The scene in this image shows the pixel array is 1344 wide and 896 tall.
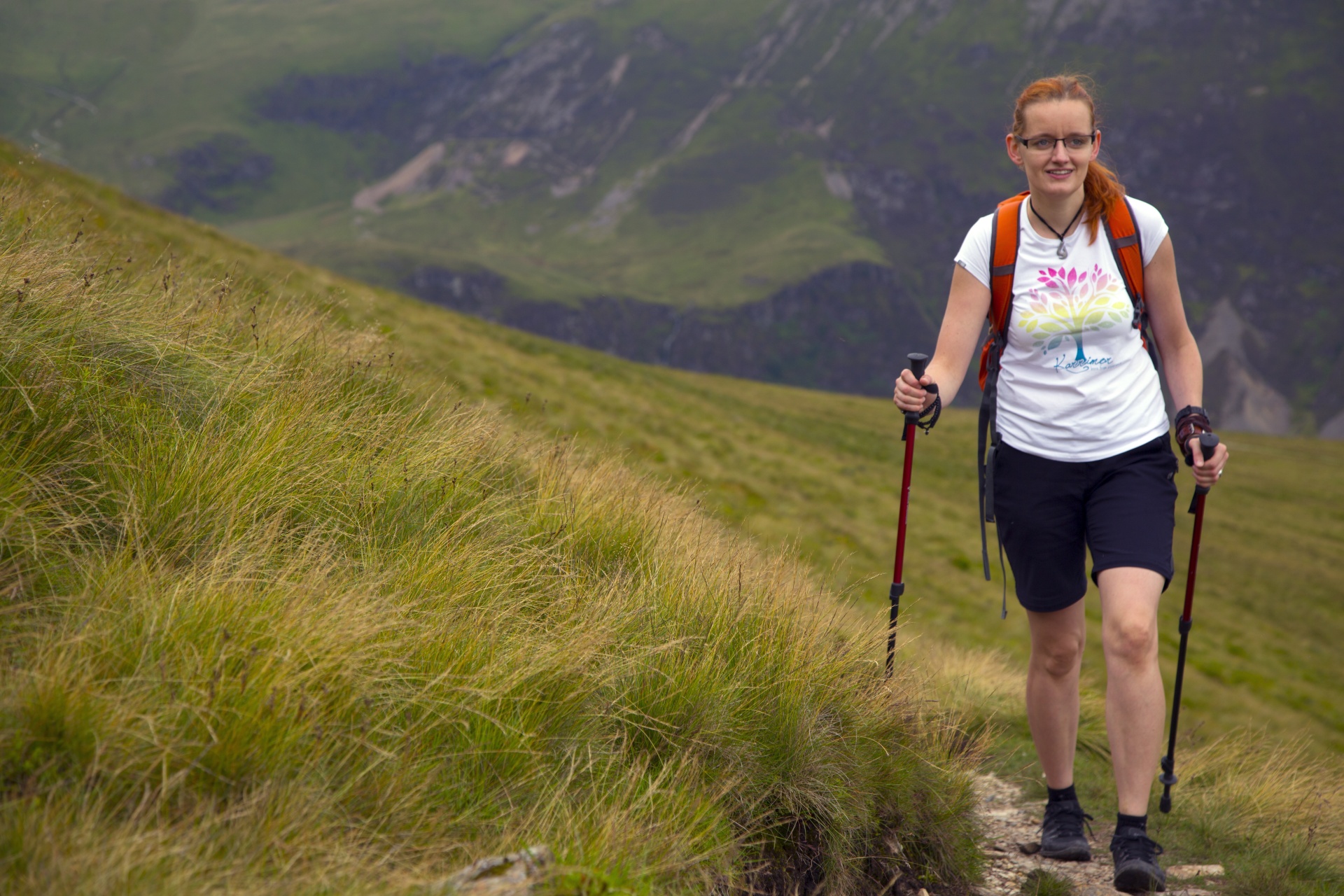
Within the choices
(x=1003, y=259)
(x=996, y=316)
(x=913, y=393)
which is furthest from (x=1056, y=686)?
(x=1003, y=259)

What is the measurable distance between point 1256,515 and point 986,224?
56.1 metres

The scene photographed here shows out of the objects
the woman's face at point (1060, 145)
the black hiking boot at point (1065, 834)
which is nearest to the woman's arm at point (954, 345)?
the woman's face at point (1060, 145)

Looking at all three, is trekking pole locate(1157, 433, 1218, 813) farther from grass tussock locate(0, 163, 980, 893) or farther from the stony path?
grass tussock locate(0, 163, 980, 893)

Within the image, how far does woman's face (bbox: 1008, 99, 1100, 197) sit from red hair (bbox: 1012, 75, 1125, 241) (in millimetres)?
42

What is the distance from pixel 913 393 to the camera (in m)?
4.99

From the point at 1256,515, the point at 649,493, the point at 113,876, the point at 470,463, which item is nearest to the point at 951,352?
the point at 649,493

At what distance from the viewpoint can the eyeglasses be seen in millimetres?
4609

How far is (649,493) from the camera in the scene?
616cm

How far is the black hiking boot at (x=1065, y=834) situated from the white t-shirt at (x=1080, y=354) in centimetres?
215

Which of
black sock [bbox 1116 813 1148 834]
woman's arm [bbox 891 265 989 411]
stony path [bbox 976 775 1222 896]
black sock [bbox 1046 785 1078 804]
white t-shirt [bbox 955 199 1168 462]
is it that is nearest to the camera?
black sock [bbox 1116 813 1148 834]

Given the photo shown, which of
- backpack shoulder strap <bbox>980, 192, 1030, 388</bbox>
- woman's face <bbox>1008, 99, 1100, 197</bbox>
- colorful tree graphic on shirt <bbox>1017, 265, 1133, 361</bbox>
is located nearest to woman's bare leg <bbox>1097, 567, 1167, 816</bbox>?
colorful tree graphic on shirt <bbox>1017, 265, 1133, 361</bbox>

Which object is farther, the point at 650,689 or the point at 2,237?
the point at 2,237

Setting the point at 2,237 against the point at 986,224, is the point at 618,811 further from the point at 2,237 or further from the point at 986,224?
the point at 2,237

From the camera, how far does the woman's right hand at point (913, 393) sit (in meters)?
4.97
